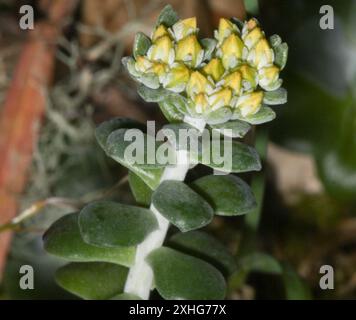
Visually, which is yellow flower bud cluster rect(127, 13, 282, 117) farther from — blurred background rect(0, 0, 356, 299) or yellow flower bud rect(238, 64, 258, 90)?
blurred background rect(0, 0, 356, 299)

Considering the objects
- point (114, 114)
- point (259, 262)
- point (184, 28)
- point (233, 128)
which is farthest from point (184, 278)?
point (114, 114)

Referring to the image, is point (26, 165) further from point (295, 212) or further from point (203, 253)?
point (295, 212)

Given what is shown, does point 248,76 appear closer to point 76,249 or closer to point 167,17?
point 167,17

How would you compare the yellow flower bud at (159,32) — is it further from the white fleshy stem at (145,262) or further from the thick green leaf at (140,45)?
the white fleshy stem at (145,262)

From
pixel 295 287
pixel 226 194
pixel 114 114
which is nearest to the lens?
pixel 226 194

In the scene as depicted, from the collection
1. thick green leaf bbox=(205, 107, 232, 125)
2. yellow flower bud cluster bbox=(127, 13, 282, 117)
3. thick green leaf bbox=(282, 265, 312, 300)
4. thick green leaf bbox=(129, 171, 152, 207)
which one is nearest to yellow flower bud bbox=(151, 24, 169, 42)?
yellow flower bud cluster bbox=(127, 13, 282, 117)

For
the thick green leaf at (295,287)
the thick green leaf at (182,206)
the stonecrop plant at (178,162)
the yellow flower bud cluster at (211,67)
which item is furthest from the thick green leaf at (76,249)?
the thick green leaf at (295,287)
